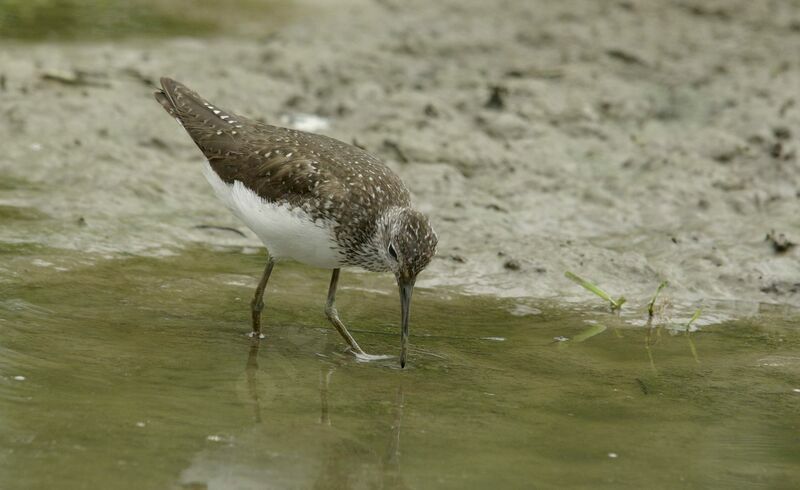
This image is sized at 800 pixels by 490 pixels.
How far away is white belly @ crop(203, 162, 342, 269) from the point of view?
7.27m

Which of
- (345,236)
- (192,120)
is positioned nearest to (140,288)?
(192,120)

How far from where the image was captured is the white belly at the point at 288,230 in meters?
7.27

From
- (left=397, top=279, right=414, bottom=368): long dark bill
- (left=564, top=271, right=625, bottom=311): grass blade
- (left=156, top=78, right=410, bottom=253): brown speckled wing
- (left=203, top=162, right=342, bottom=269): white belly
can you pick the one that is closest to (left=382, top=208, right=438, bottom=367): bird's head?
(left=397, top=279, right=414, bottom=368): long dark bill

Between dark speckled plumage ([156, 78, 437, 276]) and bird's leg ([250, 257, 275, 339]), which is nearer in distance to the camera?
dark speckled plumage ([156, 78, 437, 276])

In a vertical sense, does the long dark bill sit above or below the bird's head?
below

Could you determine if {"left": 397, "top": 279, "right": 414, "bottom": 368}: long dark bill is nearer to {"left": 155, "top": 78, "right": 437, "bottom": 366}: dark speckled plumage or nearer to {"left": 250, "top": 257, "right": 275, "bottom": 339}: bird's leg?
{"left": 155, "top": 78, "right": 437, "bottom": 366}: dark speckled plumage

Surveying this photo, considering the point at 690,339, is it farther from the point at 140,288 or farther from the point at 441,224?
the point at 140,288

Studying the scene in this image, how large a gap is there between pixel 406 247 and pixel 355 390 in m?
0.94

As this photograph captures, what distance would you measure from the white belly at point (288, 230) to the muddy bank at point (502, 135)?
1.80 m

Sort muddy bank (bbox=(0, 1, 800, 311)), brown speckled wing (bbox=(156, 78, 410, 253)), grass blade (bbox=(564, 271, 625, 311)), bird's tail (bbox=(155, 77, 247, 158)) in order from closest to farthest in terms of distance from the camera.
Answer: brown speckled wing (bbox=(156, 78, 410, 253)), bird's tail (bbox=(155, 77, 247, 158)), grass blade (bbox=(564, 271, 625, 311)), muddy bank (bbox=(0, 1, 800, 311))

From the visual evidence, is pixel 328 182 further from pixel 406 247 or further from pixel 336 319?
pixel 336 319

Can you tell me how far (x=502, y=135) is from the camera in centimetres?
1173

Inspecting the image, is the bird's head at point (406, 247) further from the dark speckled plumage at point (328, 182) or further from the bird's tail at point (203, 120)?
the bird's tail at point (203, 120)

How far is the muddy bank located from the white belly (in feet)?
5.92
